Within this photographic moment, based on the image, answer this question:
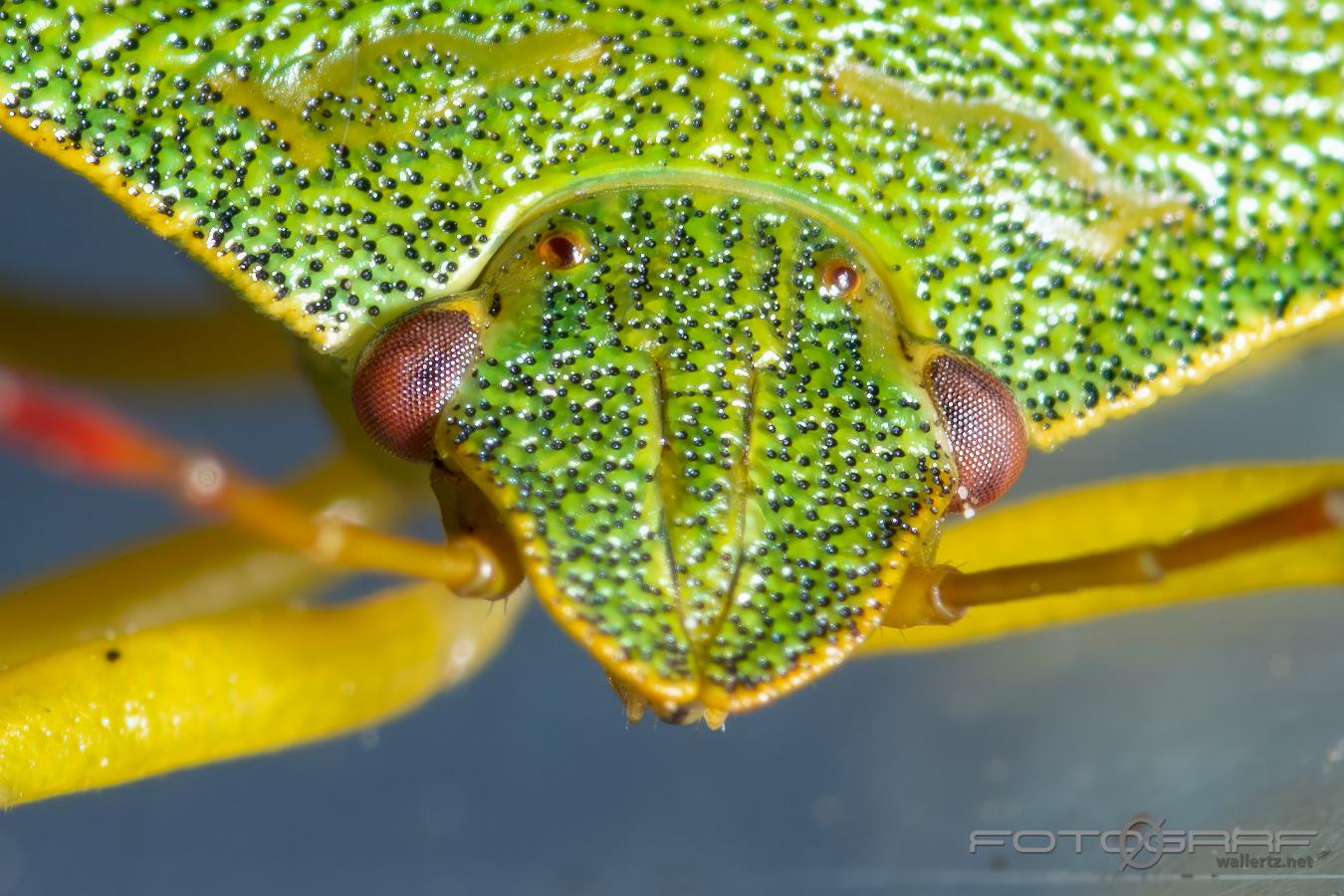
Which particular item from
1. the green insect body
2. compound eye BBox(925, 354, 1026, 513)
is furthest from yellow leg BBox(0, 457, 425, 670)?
compound eye BBox(925, 354, 1026, 513)

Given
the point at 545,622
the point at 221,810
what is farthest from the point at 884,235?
the point at 221,810

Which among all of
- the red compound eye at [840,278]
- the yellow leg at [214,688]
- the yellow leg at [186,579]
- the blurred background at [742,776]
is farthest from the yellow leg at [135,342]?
the red compound eye at [840,278]

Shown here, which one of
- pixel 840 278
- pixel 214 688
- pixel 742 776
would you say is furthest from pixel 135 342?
pixel 840 278

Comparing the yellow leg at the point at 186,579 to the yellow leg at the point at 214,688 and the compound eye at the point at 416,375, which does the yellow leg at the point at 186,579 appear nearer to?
the yellow leg at the point at 214,688

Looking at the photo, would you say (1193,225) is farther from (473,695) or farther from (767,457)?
(473,695)

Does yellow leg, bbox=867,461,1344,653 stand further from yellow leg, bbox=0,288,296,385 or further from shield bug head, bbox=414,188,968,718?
yellow leg, bbox=0,288,296,385

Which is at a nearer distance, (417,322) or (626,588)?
(626,588)
